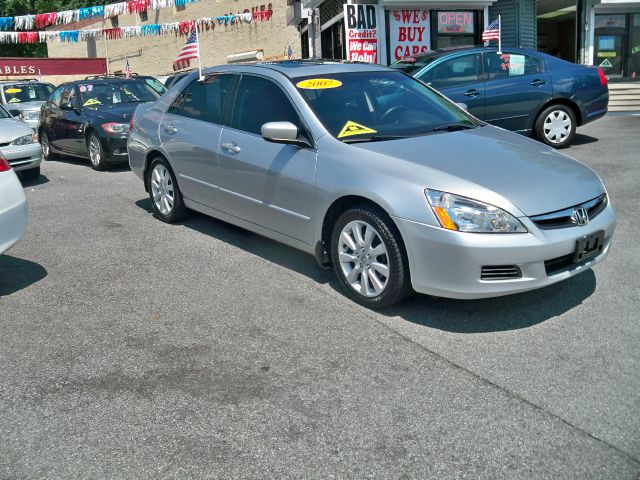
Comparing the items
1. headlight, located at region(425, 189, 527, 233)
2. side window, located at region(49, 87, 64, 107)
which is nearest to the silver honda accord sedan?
headlight, located at region(425, 189, 527, 233)

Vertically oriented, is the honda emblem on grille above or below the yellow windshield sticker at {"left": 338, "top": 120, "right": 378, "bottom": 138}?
below

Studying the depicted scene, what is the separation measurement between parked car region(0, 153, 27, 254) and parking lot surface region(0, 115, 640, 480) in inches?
17.2

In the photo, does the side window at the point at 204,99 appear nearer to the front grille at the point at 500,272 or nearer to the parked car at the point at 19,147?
the front grille at the point at 500,272

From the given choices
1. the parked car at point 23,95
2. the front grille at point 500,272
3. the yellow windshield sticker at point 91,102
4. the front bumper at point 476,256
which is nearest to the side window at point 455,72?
the yellow windshield sticker at point 91,102

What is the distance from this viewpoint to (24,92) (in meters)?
17.4

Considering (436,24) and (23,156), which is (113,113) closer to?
(23,156)

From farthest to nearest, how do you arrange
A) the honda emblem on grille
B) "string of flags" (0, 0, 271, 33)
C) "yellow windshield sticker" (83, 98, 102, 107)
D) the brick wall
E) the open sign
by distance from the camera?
the brick wall
"string of flags" (0, 0, 271, 33)
the open sign
"yellow windshield sticker" (83, 98, 102, 107)
the honda emblem on grille

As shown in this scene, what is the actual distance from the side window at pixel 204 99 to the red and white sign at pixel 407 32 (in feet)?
40.7

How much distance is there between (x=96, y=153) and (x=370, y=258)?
7.74 m

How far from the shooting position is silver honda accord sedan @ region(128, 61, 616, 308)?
3.84 m

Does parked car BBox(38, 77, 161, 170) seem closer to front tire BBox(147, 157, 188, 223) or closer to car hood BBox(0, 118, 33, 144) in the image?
car hood BBox(0, 118, 33, 144)

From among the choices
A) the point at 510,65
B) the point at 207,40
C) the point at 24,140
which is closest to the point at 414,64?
the point at 510,65

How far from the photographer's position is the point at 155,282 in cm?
508

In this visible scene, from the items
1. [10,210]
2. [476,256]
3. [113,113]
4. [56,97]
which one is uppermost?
[56,97]
